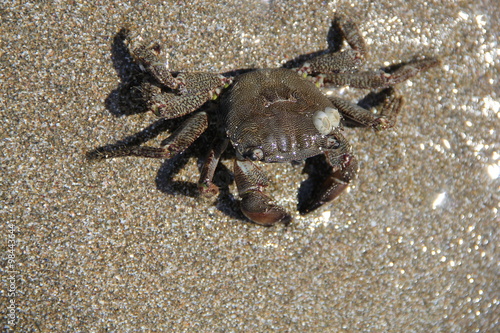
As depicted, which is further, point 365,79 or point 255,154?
point 365,79

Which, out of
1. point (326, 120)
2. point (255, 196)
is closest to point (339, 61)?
point (326, 120)

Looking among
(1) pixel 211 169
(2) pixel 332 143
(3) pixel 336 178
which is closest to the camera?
(2) pixel 332 143

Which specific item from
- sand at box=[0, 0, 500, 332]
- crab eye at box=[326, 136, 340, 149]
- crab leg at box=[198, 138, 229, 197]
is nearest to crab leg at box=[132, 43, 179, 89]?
sand at box=[0, 0, 500, 332]

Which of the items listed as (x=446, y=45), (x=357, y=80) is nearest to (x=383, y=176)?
(x=357, y=80)

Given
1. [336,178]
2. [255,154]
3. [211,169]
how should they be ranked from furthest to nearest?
[336,178], [211,169], [255,154]

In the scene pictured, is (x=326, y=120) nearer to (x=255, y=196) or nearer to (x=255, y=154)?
(x=255, y=154)

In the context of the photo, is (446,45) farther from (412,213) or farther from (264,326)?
(264,326)

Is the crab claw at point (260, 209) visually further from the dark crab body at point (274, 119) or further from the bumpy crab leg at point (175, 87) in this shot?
the bumpy crab leg at point (175, 87)
